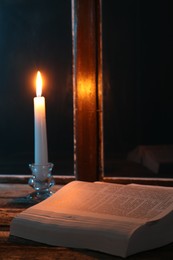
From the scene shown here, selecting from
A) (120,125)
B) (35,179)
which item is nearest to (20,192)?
(35,179)

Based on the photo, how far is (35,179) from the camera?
88 centimetres

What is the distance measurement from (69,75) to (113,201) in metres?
0.47

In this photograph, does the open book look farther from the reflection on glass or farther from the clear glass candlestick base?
the reflection on glass

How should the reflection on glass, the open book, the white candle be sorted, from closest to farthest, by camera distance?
the open book → the white candle → the reflection on glass

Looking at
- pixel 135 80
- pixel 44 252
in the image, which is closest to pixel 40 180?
pixel 44 252

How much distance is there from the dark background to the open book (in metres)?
0.35

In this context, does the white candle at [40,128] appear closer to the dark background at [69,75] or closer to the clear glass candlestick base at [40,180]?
the clear glass candlestick base at [40,180]

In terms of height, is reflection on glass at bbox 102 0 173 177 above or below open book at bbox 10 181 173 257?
above

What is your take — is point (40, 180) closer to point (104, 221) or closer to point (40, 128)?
point (40, 128)

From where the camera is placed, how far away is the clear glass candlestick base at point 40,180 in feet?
2.88

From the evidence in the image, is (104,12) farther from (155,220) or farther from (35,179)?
(155,220)

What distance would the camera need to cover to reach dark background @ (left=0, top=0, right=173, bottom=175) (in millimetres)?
1067

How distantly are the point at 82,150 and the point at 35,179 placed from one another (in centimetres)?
19

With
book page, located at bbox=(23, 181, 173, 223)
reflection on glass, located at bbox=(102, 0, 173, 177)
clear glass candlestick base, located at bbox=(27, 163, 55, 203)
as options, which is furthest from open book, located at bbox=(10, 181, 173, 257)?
reflection on glass, located at bbox=(102, 0, 173, 177)
